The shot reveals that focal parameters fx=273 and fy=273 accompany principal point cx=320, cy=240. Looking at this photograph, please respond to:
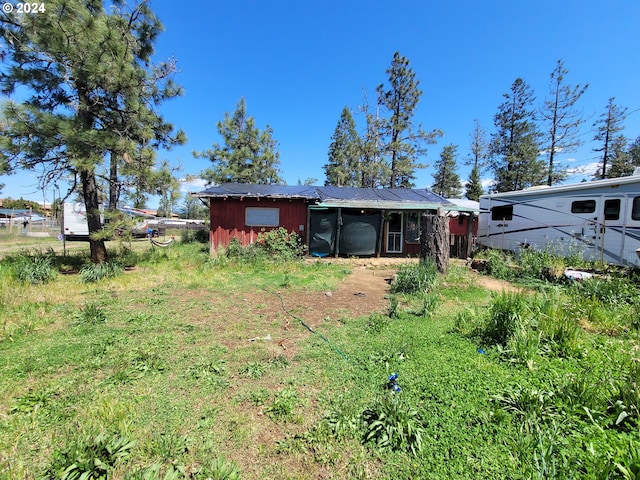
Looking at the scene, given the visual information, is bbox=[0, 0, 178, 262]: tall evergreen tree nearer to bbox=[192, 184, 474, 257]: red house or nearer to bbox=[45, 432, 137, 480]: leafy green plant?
bbox=[192, 184, 474, 257]: red house

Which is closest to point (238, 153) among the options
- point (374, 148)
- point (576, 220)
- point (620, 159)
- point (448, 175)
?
point (374, 148)

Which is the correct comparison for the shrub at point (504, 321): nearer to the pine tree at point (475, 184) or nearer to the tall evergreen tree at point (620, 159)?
the pine tree at point (475, 184)

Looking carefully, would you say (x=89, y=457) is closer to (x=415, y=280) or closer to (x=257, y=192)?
(x=415, y=280)

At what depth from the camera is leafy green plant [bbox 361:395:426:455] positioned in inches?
73.5

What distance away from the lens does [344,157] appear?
25.0 m

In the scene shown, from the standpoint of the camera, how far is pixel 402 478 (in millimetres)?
1644

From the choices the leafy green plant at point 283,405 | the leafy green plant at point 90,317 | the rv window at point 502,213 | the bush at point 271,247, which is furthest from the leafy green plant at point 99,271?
the rv window at point 502,213

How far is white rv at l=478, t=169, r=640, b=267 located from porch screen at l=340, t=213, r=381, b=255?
5021 millimetres

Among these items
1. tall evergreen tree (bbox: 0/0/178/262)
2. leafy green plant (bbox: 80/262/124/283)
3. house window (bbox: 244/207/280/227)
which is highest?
tall evergreen tree (bbox: 0/0/178/262)

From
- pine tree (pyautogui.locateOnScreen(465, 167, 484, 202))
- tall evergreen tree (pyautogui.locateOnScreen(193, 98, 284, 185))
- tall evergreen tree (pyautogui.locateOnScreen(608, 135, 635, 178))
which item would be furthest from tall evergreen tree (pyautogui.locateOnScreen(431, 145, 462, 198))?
tall evergreen tree (pyautogui.locateOnScreen(193, 98, 284, 185))

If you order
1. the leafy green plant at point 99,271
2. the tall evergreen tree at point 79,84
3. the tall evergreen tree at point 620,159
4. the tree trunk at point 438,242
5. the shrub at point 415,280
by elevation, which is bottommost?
the leafy green plant at point 99,271

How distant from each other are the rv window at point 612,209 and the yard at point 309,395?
5538 millimetres

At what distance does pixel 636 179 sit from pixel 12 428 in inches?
454

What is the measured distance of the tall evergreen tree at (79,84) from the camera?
5.70 metres
